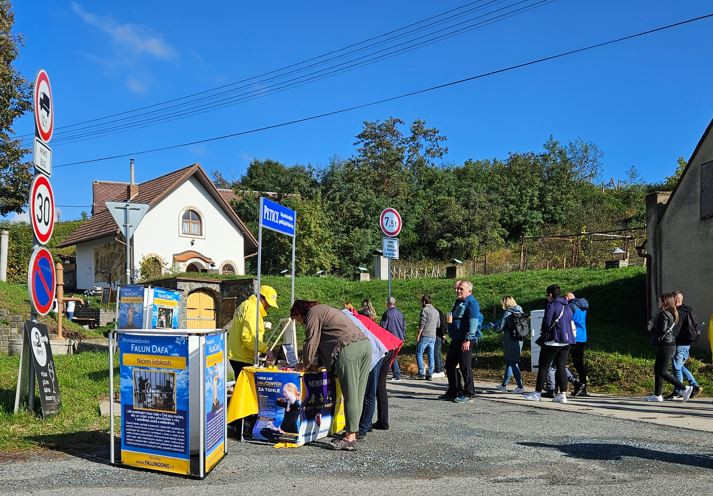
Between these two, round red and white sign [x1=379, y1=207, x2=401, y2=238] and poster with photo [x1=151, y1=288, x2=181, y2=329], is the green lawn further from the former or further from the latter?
round red and white sign [x1=379, y1=207, x2=401, y2=238]

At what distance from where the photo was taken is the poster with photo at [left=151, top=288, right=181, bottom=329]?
10102mm

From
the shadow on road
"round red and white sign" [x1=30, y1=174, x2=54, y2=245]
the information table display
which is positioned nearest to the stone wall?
"round red and white sign" [x1=30, y1=174, x2=54, y2=245]

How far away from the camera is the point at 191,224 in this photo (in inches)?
1515

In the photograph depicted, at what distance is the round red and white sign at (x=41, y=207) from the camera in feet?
23.7

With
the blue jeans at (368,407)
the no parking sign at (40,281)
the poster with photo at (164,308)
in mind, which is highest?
the no parking sign at (40,281)

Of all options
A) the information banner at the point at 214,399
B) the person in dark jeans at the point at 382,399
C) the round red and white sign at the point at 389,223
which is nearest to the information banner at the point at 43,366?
the information banner at the point at 214,399

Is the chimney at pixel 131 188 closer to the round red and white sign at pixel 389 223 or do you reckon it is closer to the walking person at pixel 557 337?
the round red and white sign at pixel 389 223

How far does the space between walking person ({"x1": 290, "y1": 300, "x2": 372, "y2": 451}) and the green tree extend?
25256 millimetres

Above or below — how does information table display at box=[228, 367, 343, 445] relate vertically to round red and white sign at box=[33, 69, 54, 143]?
below

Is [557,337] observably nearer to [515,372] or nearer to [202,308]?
[515,372]

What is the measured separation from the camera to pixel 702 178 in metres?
15.7

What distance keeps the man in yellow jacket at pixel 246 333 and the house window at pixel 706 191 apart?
11.6m

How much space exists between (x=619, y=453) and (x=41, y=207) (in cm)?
655

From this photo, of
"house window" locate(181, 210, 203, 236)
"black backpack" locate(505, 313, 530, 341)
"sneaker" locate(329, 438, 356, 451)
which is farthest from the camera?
"house window" locate(181, 210, 203, 236)
